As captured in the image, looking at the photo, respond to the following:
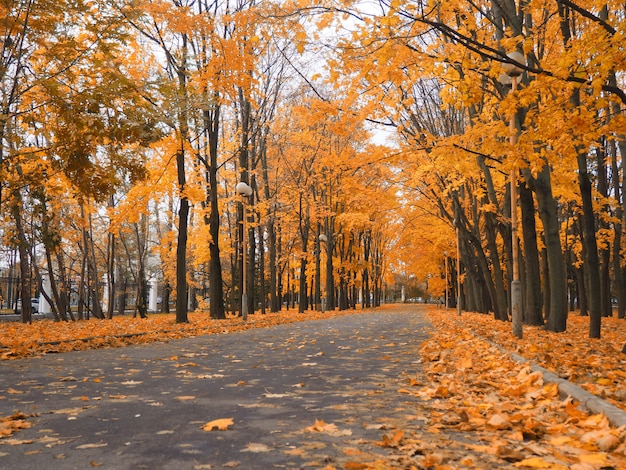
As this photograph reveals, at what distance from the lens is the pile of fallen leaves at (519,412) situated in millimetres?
3432

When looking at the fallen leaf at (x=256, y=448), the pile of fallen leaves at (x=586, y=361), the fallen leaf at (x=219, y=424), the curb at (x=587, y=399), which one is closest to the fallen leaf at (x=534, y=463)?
the curb at (x=587, y=399)

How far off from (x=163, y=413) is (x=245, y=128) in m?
20.5

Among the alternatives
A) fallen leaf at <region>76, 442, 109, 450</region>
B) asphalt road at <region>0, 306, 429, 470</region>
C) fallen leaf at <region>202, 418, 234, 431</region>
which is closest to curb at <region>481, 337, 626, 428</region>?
asphalt road at <region>0, 306, 429, 470</region>

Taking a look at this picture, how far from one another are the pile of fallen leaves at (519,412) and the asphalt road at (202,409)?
0.36 metres

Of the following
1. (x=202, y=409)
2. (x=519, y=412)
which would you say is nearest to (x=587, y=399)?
(x=519, y=412)

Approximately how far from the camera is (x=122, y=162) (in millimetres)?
11555

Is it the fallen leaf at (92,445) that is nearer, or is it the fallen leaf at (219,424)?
the fallen leaf at (92,445)

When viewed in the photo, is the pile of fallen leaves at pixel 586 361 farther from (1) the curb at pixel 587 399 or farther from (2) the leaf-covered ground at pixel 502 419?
(1) the curb at pixel 587 399

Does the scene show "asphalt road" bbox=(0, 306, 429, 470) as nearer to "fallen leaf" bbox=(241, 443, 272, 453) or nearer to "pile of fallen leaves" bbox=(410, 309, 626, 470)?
"fallen leaf" bbox=(241, 443, 272, 453)

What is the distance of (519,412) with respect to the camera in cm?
467

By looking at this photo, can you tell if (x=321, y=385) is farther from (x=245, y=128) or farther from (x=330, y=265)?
(x=330, y=265)

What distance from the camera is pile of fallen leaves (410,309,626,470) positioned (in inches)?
135

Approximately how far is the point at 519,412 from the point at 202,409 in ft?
9.32

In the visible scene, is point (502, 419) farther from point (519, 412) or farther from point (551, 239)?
point (551, 239)
